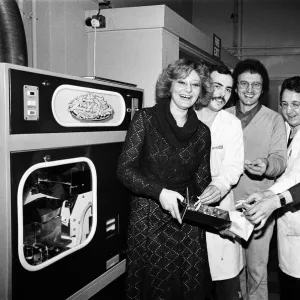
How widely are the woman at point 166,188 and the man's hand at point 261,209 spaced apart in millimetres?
270

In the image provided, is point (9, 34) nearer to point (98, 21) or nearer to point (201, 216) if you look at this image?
point (98, 21)

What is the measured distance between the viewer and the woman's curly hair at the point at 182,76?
70.9 inches

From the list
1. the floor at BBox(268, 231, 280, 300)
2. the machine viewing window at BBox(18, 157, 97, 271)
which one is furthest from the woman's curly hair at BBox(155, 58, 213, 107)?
the floor at BBox(268, 231, 280, 300)

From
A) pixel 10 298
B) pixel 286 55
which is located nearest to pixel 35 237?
pixel 10 298

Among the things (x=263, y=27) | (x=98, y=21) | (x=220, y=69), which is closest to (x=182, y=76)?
(x=220, y=69)

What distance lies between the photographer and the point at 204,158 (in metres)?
1.88

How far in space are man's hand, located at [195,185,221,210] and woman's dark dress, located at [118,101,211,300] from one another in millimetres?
90

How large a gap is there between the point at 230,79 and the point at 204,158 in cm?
58

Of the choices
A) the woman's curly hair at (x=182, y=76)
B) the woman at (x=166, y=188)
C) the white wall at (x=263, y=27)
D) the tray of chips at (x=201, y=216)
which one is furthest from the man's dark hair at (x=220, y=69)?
the white wall at (x=263, y=27)

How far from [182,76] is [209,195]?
0.60 metres

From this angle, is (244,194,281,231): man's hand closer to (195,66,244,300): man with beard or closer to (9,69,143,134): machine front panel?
(195,66,244,300): man with beard

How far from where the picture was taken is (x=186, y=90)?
1792 mm

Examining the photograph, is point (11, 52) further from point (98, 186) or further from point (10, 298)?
point (10, 298)

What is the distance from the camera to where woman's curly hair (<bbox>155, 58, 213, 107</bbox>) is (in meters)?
1.80
